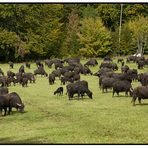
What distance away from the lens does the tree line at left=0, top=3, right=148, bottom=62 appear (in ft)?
259

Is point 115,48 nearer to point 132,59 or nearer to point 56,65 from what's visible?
point 132,59

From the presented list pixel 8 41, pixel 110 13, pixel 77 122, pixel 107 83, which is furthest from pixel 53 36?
pixel 77 122

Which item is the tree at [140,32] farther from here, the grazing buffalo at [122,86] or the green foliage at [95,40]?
the grazing buffalo at [122,86]

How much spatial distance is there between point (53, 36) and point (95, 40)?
7383 millimetres

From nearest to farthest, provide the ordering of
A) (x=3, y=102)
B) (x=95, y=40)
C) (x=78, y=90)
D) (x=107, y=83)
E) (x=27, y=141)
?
1. (x=27, y=141)
2. (x=3, y=102)
3. (x=78, y=90)
4. (x=107, y=83)
5. (x=95, y=40)

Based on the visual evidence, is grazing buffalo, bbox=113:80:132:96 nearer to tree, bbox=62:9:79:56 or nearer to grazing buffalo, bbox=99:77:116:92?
grazing buffalo, bbox=99:77:116:92

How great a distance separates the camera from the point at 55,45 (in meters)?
84.5

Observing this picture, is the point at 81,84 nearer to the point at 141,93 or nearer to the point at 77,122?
the point at 141,93

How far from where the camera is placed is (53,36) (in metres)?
81.7

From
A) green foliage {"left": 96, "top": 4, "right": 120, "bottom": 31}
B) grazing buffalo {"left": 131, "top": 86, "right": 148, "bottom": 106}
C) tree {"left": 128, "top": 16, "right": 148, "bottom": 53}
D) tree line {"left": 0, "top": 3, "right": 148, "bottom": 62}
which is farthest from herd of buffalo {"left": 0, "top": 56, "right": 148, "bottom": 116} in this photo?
green foliage {"left": 96, "top": 4, "right": 120, "bottom": 31}

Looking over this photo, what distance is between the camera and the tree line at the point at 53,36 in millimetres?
79000

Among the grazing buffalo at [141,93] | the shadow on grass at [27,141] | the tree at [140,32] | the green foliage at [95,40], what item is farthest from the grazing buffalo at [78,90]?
the tree at [140,32]

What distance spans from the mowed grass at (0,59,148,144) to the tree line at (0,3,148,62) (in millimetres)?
43863

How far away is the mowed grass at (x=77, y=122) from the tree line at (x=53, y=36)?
144 feet
